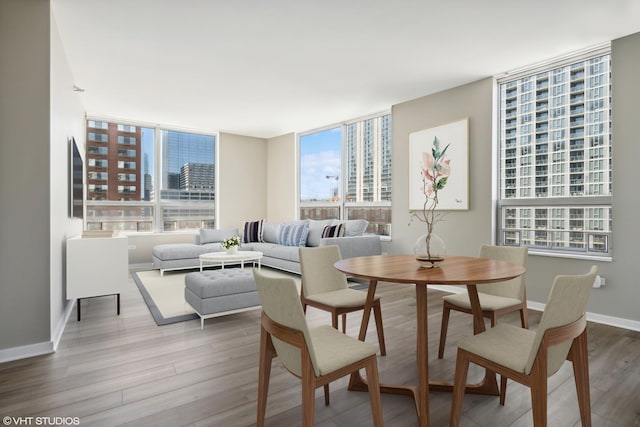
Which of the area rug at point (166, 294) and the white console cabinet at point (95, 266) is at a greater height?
the white console cabinet at point (95, 266)

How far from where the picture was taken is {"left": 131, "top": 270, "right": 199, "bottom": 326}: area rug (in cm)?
349

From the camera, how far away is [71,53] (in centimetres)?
361

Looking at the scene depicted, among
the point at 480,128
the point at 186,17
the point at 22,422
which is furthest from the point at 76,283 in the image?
the point at 480,128

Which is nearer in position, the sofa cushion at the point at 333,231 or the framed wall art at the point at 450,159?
the framed wall art at the point at 450,159

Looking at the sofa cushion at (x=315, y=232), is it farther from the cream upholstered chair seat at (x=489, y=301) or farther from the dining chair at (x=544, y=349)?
the dining chair at (x=544, y=349)

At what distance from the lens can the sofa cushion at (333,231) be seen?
5.45 m

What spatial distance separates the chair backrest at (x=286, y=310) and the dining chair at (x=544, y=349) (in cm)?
74

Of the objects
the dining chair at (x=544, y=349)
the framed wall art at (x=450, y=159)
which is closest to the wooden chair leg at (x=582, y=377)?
the dining chair at (x=544, y=349)

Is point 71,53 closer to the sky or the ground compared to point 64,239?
closer to the sky

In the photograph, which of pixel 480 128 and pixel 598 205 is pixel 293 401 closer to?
pixel 598 205

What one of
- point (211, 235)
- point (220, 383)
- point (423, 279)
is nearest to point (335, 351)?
point (423, 279)

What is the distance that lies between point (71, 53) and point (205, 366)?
3.48 metres

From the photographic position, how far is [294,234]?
6.06 metres

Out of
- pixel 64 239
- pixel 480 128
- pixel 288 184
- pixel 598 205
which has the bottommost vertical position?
pixel 64 239
